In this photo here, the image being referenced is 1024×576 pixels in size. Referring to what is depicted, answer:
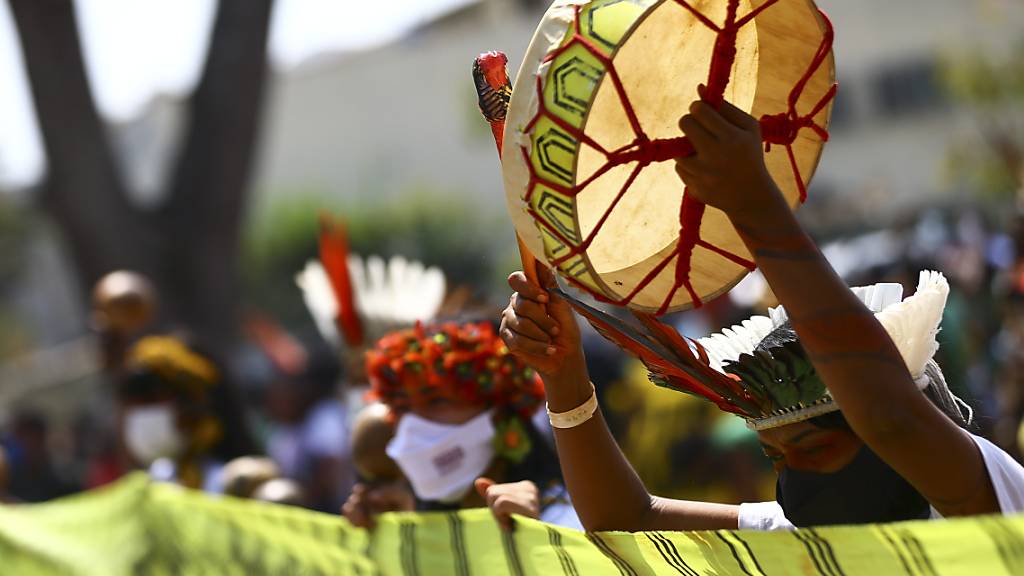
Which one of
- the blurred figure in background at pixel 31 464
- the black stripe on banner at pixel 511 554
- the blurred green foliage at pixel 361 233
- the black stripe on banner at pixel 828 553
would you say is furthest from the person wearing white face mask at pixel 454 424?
the blurred green foliage at pixel 361 233

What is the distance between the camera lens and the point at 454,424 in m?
3.78

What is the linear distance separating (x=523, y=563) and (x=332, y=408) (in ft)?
22.3

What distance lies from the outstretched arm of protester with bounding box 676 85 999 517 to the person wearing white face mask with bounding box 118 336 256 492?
493 centimetres

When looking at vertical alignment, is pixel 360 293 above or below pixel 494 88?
below

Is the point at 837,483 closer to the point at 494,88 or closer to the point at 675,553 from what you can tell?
the point at 675,553

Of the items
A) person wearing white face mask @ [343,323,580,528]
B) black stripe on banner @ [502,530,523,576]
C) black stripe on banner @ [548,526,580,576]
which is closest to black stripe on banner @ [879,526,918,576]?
black stripe on banner @ [548,526,580,576]

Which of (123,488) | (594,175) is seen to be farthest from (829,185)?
(594,175)

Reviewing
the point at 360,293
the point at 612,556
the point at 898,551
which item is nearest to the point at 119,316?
the point at 360,293

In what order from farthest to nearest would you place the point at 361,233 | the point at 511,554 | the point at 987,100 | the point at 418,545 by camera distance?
the point at 361,233 → the point at 987,100 → the point at 418,545 → the point at 511,554

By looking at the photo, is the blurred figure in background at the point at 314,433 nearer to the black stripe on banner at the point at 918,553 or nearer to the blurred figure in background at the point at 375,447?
the blurred figure in background at the point at 375,447

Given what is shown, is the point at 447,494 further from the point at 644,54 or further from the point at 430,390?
the point at 644,54

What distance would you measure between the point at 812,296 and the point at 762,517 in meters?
0.85

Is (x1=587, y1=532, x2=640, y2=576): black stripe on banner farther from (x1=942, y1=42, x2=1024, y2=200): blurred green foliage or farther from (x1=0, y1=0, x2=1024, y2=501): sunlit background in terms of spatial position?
(x1=942, y1=42, x2=1024, y2=200): blurred green foliage

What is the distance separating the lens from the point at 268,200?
40.1 meters
